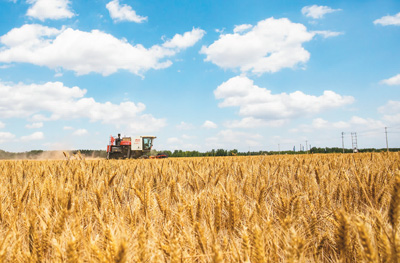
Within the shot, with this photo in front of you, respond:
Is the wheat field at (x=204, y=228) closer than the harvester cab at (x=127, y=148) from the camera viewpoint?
Yes

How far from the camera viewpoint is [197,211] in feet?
4.74

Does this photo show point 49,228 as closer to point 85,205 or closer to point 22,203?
point 85,205

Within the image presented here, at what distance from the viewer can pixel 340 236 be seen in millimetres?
923

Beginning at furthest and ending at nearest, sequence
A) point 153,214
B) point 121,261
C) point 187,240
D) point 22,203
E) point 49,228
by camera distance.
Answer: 1. point 22,203
2. point 153,214
3. point 49,228
4. point 187,240
5. point 121,261

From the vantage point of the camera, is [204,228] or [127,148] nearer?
[204,228]

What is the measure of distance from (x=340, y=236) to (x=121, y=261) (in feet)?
2.31

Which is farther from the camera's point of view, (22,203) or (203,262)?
(22,203)

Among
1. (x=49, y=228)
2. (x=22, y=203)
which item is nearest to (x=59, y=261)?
(x=49, y=228)

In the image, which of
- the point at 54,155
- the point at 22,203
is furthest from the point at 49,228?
the point at 54,155

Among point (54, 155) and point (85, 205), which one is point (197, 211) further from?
point (54, 155)

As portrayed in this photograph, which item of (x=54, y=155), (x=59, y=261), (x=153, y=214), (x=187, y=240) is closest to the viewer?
(x=59, y=261)

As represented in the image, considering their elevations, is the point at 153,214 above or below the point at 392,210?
below

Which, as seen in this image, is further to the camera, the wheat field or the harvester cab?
the harvester cab

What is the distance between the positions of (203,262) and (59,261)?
18.8 inches
